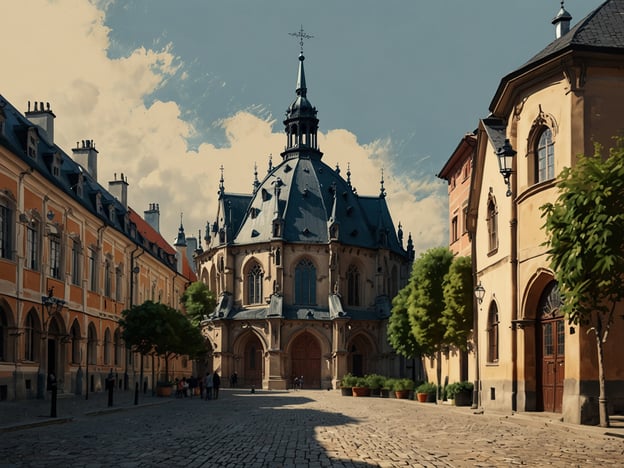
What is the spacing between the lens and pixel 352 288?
85500mm

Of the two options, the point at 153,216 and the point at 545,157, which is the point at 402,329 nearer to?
the point at 545,157

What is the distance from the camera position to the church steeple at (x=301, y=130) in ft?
306

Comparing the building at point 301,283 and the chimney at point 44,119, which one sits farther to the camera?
the building at point 301,283

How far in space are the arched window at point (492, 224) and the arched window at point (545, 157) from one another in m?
4.87

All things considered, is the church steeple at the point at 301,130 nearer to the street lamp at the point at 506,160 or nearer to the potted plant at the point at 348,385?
the potted plant at the point at 348,385

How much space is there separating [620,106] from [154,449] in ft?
57.4

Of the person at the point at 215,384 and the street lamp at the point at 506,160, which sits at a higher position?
the street lamp at the point at 506,160

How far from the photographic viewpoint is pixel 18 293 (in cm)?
3344

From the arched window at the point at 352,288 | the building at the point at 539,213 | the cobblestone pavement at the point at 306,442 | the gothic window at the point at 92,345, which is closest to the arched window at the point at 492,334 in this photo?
the building at the point at 539,213

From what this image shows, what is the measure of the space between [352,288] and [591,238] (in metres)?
66.4

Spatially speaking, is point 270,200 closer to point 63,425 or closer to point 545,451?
point 63,425

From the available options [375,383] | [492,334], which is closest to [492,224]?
[492,334]

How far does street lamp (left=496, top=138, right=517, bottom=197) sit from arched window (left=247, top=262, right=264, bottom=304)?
2255 inches

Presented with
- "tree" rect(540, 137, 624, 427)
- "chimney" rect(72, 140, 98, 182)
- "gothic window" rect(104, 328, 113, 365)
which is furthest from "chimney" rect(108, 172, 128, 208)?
"tree" rect(540, 137, 624, 427)
